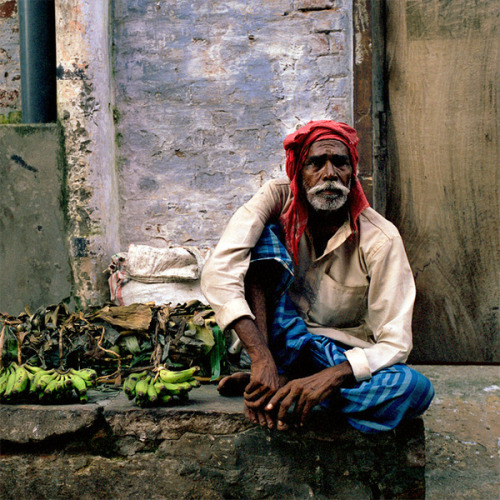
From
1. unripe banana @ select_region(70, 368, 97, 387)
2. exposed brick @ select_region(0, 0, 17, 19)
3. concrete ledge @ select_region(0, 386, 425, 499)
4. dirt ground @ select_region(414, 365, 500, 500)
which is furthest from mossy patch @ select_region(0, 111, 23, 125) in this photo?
dirt ground @ select_region(414, 365, 500, 500)

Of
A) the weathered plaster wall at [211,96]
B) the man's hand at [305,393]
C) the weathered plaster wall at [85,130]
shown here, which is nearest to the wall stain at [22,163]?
the weathered plaster wall at [85,130]

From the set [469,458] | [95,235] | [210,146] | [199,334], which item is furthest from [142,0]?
[469,458]

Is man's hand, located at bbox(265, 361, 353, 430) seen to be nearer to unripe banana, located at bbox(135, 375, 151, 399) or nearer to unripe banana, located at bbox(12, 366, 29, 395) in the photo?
unripe banana, located at bbox(135, 375, 151, 399)

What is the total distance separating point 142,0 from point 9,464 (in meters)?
2.81

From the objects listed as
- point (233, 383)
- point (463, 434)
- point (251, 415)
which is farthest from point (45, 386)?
point (463, 434)

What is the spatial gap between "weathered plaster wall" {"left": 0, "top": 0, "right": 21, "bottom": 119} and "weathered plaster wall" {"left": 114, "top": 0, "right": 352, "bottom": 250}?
2.35ft

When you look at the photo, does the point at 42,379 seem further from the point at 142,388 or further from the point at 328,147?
the point at 328,147

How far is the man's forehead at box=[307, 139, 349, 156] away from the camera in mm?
2500

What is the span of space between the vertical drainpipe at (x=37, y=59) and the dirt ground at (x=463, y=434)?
2.91 metres

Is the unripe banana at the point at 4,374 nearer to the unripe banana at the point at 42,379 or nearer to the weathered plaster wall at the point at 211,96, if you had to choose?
the unripe banana at the point at 42,379

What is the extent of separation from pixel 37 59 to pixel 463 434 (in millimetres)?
3303

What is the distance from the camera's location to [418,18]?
3.58 m

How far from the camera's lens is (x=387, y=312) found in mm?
2338

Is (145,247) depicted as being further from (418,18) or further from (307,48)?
(418,18)
